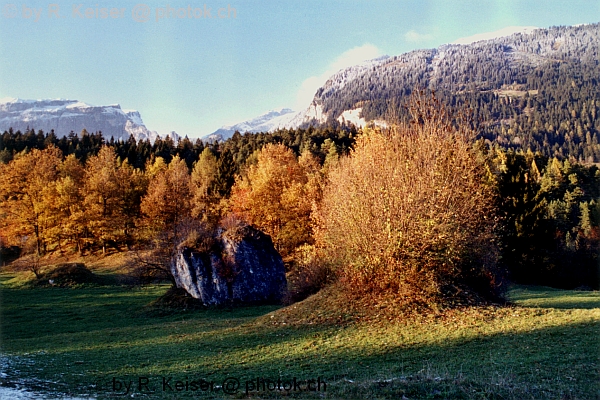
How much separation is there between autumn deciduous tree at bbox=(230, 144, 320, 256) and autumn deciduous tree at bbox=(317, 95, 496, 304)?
804 inches

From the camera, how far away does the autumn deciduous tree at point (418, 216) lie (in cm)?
1573

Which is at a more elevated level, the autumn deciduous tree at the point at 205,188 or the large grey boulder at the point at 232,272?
the autumn deciduous tree at the point at 205,188

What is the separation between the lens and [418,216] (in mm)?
15656

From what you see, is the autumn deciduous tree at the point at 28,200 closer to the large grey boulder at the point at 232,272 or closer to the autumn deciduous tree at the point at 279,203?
the autumn deciduous tree at the point at 279,203

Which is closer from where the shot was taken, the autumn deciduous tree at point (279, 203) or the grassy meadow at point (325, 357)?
the grassy meadow at point (325, 357)

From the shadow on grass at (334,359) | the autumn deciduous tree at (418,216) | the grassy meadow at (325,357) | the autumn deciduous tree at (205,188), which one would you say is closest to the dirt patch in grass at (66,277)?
the autumn deciduous tree at (205,188)

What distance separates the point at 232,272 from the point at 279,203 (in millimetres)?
→ 17725

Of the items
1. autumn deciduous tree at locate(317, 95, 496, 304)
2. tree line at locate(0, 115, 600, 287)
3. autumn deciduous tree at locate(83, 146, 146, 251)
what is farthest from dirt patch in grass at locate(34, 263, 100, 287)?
autumn deciduous tree at locate(317, 95, 496, 304)

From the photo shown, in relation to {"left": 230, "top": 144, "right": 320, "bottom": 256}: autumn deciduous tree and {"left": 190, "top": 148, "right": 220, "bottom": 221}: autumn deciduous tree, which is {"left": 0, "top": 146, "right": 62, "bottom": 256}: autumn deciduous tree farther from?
{"left": 230, "top": 144, "right": 320, "bottom": 256}: autumn deciduous tree

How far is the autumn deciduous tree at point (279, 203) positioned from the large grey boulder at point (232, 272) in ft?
47.5

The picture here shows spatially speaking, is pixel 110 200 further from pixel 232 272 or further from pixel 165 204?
pixel 232 272

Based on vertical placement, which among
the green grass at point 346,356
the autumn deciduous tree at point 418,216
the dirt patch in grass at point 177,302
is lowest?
the dirt patch in grass at point 177,302

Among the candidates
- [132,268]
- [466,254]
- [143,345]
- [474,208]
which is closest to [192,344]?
[143,345]

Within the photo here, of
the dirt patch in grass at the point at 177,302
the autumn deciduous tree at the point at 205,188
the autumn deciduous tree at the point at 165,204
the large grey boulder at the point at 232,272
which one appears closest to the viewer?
the dirt patch in grass at the point at 177,302
